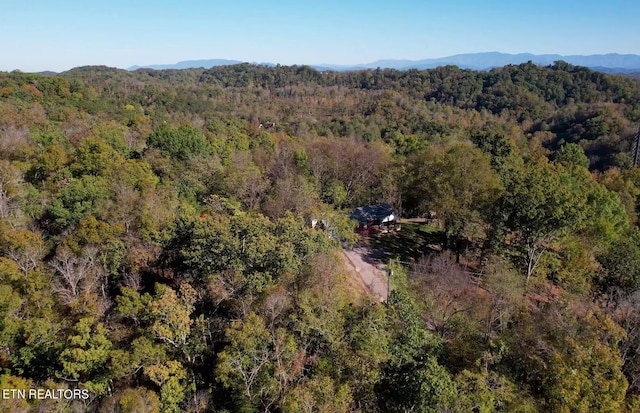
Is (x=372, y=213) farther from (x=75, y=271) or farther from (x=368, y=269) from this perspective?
(x=75, y=271)

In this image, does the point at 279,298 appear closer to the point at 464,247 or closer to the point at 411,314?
the point at 411,314

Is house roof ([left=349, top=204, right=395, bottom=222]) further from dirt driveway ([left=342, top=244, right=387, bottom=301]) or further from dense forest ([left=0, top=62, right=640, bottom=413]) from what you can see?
dirt driveway ([left=342, top=244, right=387, bottom=301])

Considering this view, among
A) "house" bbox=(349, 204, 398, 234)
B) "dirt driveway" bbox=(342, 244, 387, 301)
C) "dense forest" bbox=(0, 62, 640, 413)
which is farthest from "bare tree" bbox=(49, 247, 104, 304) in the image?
"house" bbox=(349, 204, 398, 234)

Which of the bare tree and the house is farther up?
the bare tree

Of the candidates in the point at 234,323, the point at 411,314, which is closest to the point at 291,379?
the point at 234,323

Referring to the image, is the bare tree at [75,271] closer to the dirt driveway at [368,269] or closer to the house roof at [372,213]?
the dirt driveway at [368,269]

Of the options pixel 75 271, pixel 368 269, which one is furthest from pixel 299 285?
pixel 75 271
